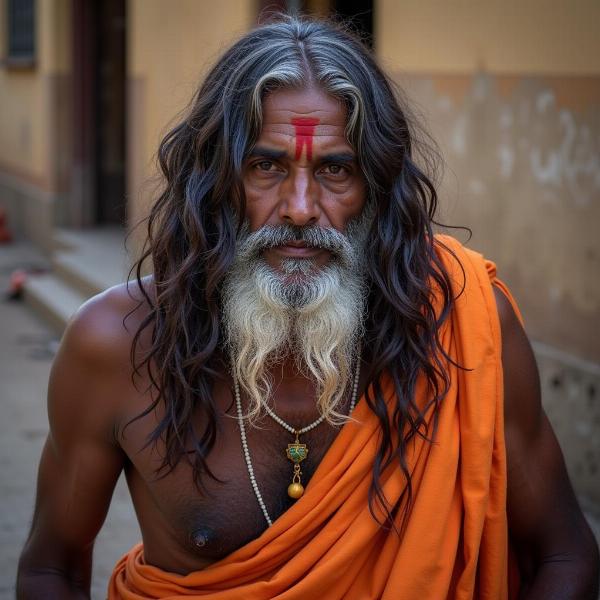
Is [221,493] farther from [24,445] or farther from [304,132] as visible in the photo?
[24,445]

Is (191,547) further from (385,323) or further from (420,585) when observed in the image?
(385,323)

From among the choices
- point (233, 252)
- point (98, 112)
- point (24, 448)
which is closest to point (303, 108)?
point (233, 252)

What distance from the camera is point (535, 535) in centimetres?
248

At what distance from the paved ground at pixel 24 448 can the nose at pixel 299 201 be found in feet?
7.86

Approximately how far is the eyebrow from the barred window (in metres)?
10.3

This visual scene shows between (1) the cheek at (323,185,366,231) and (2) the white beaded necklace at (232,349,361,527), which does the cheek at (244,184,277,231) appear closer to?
(1) the cheek at (323,185,366,231)

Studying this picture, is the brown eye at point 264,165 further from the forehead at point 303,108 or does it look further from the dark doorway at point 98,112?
the dark doorway at point 98,112

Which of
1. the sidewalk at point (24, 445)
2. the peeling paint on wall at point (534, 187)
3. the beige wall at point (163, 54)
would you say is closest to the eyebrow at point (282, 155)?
the peeling paint on wall at point (534, 187)

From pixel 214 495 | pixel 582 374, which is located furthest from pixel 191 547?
pixel 582 374

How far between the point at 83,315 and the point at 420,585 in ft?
3.16

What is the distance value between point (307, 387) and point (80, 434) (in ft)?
1.74

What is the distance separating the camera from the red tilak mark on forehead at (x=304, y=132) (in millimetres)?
2367

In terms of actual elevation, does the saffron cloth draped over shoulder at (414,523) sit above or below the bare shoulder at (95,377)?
below

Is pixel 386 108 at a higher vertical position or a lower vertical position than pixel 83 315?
higher
